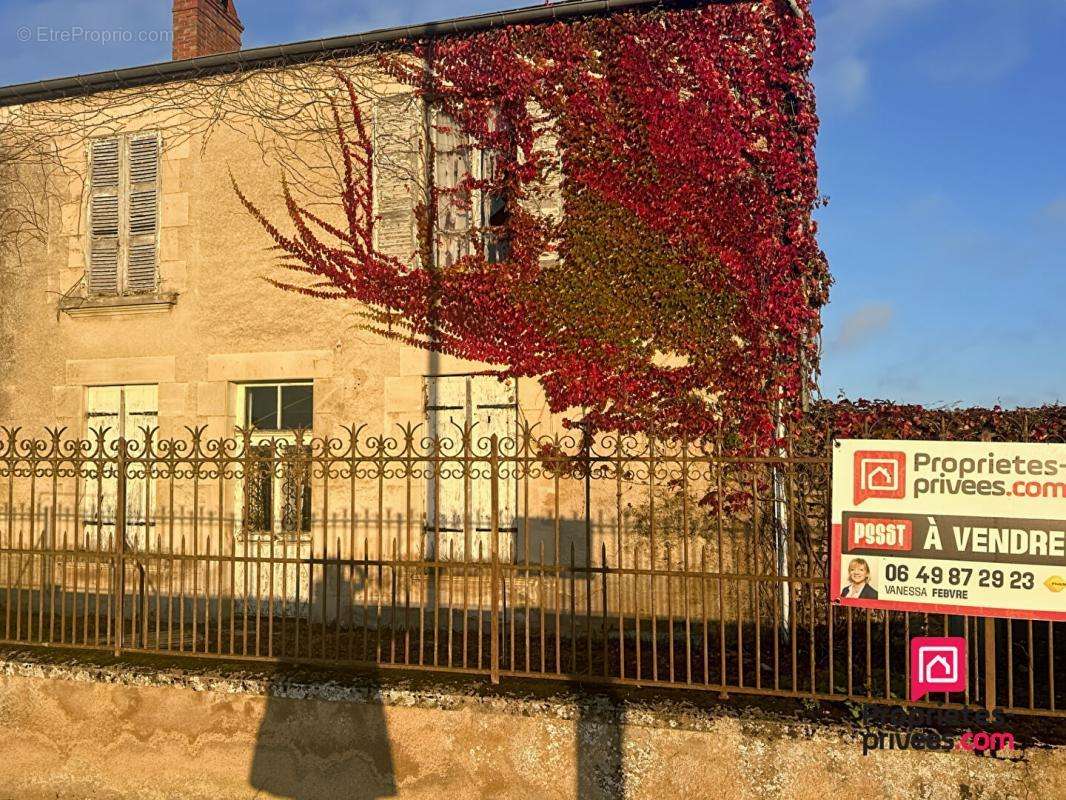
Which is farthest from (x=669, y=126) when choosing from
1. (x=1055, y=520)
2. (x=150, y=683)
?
(x=150, y=683)

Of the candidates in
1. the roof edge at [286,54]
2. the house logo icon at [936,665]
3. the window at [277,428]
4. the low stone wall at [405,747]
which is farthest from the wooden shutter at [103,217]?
the house logo icon at [936,665]

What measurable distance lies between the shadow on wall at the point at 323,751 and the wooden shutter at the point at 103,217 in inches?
247

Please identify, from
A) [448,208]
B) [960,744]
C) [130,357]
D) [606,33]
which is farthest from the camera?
[130,357]

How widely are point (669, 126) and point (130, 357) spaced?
6164 millimetres

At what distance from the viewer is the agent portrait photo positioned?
14.8 ft

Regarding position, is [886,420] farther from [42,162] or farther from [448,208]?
[42,162]

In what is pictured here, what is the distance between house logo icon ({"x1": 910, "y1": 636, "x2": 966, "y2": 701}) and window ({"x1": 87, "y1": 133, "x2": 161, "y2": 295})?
8203 millimetres

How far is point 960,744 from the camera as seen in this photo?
161 inches

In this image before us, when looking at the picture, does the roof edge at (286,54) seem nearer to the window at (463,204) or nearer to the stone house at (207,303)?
the stone house at (207,303)

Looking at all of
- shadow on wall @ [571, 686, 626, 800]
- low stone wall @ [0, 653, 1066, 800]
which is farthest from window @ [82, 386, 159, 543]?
shadow on wall @ [571, 686, 626, 800]

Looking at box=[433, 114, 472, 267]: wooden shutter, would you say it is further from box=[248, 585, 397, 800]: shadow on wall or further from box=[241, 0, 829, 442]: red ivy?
box=[248, 585, 397, 800]: shadow on wall

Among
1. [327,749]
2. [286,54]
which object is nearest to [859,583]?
[327,749]

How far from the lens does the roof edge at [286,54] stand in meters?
7.96

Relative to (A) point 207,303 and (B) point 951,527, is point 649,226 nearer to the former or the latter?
(B) point 951,527
